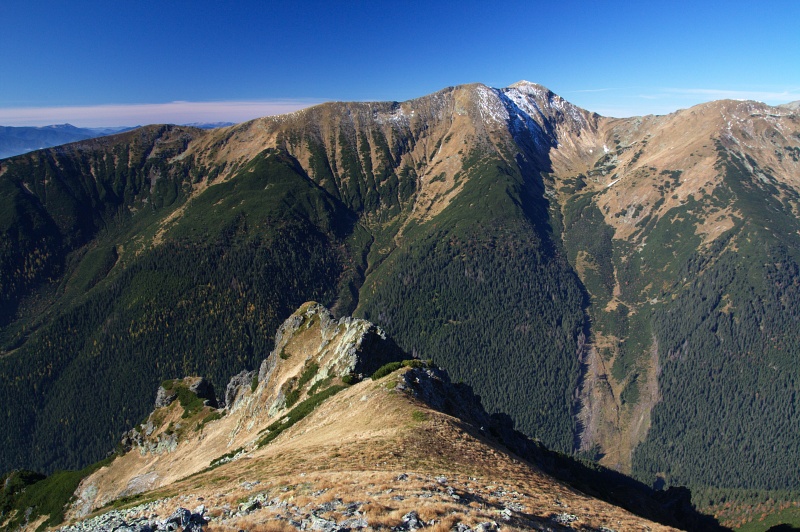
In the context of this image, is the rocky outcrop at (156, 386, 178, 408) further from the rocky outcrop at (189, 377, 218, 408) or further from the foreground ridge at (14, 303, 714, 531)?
the rocky outcrop at (189, 377, 218, 408)

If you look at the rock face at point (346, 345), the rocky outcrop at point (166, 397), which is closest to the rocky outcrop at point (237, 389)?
the rock face at point (346, 345)

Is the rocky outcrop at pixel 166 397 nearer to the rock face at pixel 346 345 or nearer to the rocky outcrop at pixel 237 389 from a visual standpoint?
the rocky outcrop at pixel 237 389

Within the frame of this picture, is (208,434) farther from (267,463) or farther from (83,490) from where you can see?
(267,463)

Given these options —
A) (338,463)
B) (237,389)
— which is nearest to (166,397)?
(237,389)

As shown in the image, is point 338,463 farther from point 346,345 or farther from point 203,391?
point 203,391

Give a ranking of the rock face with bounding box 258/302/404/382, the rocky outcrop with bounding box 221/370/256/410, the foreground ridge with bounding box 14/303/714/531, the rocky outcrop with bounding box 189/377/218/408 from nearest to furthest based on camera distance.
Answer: the foreground ridge with bounding box 14/303/714/531 < the rock face with bounding box 258/302/404/382 < the rocky outcrop with bounding box 221/370/256/410 < the rocky outcrop with bounding box 189/377/218/408

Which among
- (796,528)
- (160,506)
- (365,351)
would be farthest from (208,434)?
(796,528)

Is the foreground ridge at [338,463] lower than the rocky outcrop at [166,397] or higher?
higher

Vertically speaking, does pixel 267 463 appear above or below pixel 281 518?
below

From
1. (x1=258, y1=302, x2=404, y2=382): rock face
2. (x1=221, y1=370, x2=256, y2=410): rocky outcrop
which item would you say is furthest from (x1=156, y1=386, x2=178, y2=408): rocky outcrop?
(x1=258, y1=302, x2=404, y2=382): rock face

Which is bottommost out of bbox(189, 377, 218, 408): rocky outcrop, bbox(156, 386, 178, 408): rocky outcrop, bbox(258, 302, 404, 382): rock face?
bbox(156, 386, 178, 408): rocky outcrop

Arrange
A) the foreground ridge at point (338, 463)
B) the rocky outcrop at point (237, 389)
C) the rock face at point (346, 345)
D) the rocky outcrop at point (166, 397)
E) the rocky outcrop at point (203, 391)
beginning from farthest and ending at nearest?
the rocky outcrop at point (166, 397) < the rocky outcrop at point (203, 391) < the rocky outcrop at point (237, 389) < the rock face at point (346, 345) < the foreground ridge at point (338, 463)
